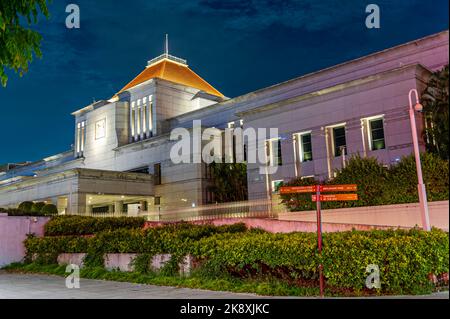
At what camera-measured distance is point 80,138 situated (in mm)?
60719

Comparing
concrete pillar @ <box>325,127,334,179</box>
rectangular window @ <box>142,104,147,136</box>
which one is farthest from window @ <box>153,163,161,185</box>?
concrete pillar @ <box>325,127,334,179</box>

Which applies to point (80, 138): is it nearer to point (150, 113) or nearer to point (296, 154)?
point (150, 113)

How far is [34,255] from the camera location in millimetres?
21156

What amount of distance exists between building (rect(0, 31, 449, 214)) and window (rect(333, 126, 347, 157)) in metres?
0.07

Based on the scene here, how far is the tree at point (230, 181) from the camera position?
134ft

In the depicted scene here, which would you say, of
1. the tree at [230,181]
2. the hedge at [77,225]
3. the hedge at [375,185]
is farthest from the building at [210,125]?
the hedge at [77,225]

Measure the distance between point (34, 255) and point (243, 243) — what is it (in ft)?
43.5

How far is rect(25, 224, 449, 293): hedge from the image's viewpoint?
10.2 m

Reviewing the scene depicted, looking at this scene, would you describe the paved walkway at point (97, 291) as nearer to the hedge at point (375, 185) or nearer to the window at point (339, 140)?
the hedge at point (375, 185)

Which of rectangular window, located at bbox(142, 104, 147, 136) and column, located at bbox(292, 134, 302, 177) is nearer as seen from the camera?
column, located at bbox(292, 134, 302, 177)

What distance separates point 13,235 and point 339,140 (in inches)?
856

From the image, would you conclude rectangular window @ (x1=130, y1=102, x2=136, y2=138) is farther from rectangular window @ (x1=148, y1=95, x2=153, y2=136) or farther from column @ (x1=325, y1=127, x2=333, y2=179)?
column @ (x1=325, y1=127, x2=333, y2=179)

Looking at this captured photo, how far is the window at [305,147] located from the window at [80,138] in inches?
1474
